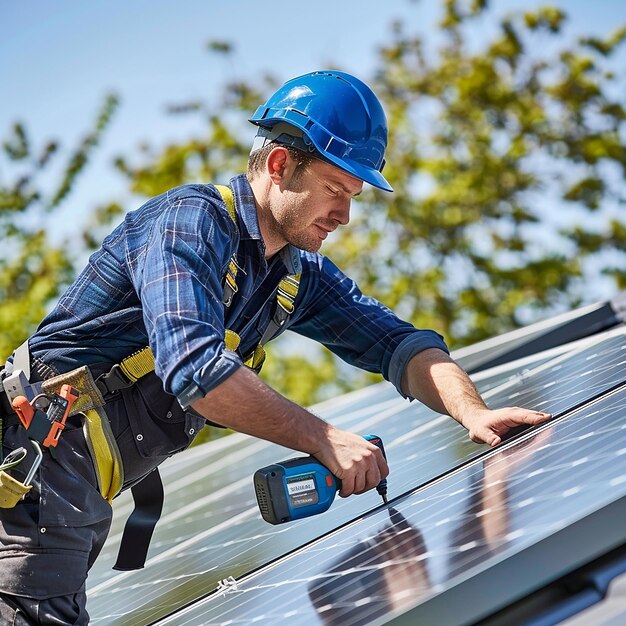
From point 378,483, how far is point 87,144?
1604 cm

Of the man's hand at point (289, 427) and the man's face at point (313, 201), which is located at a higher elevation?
the man's face at point (313, 201)

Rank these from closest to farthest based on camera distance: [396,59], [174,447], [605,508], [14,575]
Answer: [605,508] → [14,575] → [174,447] → [396,59]

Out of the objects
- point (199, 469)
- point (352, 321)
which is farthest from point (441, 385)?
point (199, 469)

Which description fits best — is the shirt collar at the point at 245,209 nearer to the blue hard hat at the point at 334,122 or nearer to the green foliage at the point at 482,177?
the blue hard hat at the point at 334,122

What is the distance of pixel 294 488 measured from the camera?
→ 290 cm

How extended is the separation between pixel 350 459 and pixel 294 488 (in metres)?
0.17

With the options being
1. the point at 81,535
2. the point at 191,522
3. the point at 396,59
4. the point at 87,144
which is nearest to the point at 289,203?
the point at 81,535

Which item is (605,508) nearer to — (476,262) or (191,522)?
(191,522)

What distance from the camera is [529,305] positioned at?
62.1ft

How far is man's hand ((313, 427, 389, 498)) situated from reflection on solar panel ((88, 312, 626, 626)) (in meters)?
0.14

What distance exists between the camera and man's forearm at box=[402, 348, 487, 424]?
→ 3510 millimetres

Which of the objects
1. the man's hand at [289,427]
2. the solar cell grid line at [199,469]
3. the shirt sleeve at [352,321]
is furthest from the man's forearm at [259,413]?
the solar cell grid line at [199,469]

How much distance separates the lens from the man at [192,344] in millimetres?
2760

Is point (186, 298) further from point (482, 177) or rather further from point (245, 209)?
A: point (482, 177)
